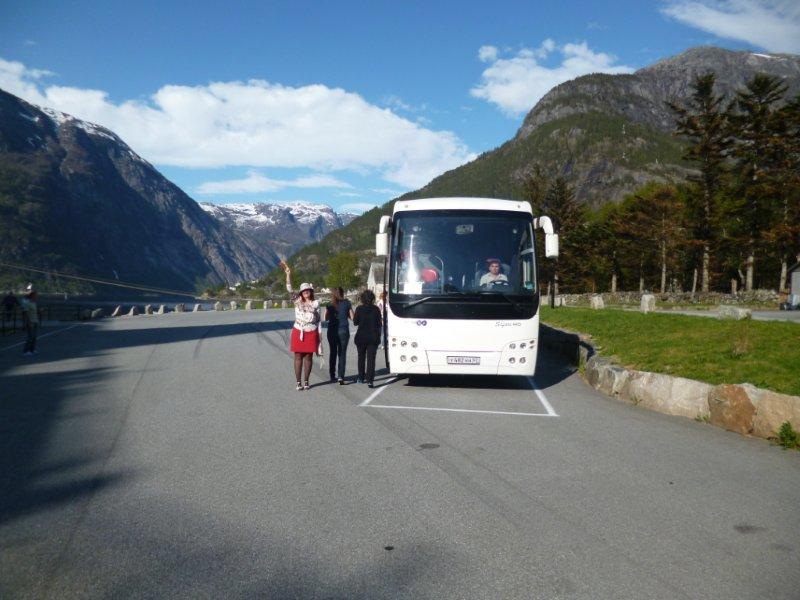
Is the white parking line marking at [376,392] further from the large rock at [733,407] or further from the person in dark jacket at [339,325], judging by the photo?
the large rock at [733,407]

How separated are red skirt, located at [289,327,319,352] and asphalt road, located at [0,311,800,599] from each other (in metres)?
1.17

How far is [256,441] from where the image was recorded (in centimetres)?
693

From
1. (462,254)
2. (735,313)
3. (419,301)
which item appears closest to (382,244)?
(419,301)

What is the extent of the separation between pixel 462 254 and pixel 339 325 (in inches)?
114

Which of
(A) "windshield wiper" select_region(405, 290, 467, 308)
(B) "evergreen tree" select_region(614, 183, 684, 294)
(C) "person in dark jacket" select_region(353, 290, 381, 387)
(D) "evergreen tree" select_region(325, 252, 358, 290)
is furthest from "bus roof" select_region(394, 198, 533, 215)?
(D) "evergreen tree" select_region(325, 252, 358, 290)

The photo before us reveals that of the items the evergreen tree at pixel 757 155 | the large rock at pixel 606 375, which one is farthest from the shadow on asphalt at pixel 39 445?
the evergreen tree at pixel 757 155

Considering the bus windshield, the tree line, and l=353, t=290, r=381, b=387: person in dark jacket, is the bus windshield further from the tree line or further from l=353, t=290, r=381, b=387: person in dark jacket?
the tree line

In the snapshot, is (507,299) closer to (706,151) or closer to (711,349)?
(711,349)

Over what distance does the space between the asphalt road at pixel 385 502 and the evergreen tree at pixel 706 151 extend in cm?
4554

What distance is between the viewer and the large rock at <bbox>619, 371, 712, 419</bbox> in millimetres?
8516

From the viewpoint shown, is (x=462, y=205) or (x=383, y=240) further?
(x=462, y=205)

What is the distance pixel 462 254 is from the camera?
10.7 m

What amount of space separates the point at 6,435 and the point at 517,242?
26.9 feet

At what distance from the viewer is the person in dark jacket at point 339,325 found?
38.2 feet
